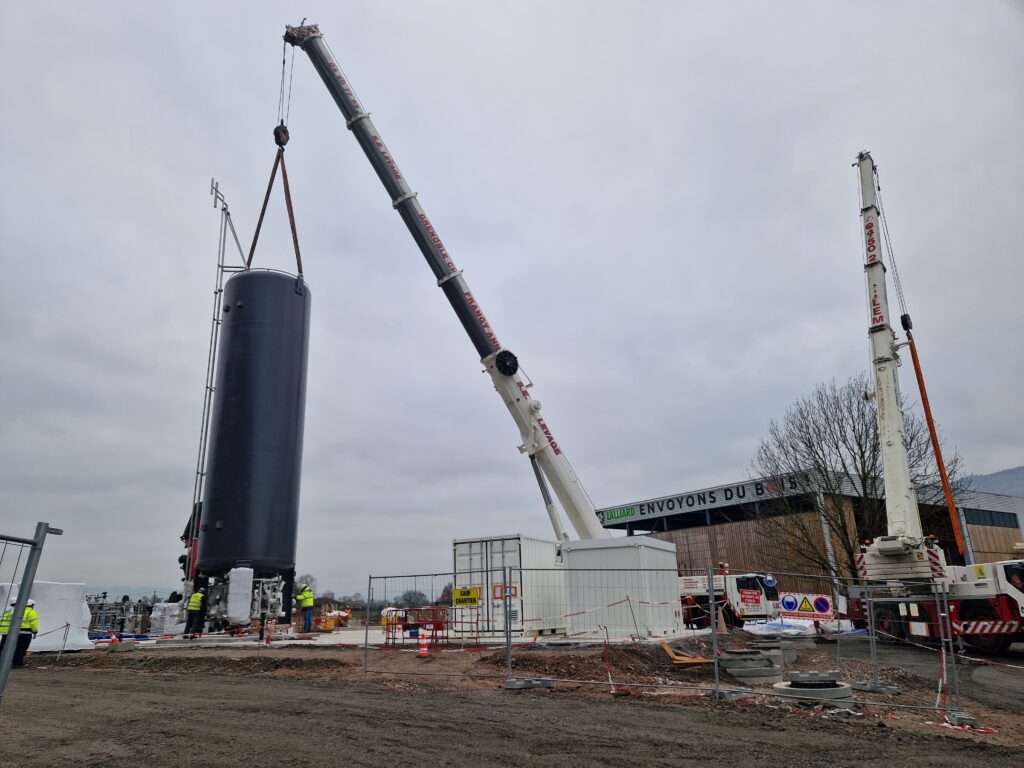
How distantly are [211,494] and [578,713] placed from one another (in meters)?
17.7

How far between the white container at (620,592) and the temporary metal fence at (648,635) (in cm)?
3

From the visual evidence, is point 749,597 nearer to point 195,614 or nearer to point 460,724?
point 195,614

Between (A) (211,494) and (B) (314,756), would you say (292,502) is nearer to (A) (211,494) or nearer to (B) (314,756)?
(A) (211,494)

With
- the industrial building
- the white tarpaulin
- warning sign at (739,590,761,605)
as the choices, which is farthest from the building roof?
the white tarpaulin

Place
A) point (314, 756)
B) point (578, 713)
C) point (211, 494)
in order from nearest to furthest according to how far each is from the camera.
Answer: point (314, 756) → point (578, 713) → point (211, 494)

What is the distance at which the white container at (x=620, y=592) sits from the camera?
16.5m

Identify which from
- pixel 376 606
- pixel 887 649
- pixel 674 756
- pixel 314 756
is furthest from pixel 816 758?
pixel 887 649

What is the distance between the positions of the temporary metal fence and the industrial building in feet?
10.4

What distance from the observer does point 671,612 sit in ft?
A: 58.0

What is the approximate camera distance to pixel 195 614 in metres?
20.7

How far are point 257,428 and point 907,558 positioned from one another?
19.4m

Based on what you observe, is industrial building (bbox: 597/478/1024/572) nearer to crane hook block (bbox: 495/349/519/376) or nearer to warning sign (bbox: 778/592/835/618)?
warning sign (bbox: 778/592/835/618)

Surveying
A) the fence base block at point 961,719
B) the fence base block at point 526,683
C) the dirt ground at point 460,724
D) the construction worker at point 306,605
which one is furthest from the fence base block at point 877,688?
the construction worker at point 306,605

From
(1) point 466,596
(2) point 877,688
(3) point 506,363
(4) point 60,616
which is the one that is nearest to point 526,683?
(2) point 877,688
